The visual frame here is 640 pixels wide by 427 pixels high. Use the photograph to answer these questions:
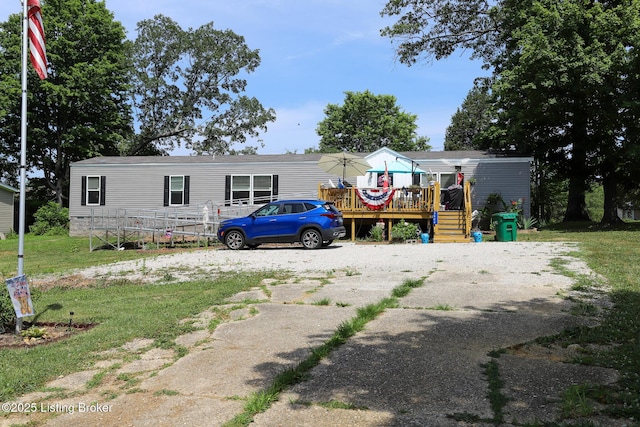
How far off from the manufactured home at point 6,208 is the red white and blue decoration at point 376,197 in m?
20.2

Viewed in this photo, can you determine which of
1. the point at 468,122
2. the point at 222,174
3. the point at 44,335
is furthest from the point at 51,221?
the point at 468,122

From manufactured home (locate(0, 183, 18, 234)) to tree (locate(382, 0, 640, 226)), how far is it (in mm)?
21881

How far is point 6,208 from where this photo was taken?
27125 millimetres

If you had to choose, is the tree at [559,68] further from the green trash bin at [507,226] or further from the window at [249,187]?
the window at [249,187]

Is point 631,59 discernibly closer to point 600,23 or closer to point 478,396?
point 600,23

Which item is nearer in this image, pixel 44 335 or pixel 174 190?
pixel 44 335

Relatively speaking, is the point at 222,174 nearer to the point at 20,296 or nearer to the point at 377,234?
the point at 377,234

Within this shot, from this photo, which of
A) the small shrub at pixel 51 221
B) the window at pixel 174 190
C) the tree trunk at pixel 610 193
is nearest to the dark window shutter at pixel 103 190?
the window at pixel 174 190

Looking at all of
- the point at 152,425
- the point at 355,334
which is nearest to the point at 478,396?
the point at 355,334

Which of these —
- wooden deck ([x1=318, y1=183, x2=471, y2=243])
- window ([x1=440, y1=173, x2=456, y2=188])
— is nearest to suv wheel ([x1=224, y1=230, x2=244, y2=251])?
wooden deck ([x1=318, y1=183, x2=471, y2=243])

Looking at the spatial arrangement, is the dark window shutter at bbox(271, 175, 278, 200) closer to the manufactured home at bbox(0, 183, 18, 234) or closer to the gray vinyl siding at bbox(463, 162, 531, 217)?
the gray vinyl siding at bbox(463, 162, 531, 217)

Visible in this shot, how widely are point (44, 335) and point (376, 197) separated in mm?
12826

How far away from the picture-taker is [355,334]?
5000 mm

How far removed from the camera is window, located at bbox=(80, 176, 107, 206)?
23.9 meters
